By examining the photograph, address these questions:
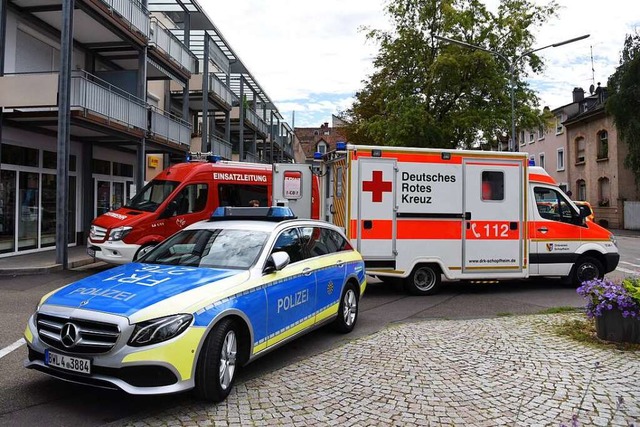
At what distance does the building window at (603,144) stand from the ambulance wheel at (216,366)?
1526 inches

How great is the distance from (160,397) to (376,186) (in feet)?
18.9

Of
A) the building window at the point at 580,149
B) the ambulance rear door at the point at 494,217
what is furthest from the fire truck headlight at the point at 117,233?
the building window at the point at 580,149

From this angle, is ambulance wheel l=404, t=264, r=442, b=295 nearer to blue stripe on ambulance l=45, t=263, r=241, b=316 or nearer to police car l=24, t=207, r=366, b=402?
police car l=24, t=207, r=366, b=402

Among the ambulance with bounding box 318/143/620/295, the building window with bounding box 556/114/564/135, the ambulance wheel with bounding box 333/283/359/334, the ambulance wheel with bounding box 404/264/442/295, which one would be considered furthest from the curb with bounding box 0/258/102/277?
the building window with bounding box 556/114/564/135

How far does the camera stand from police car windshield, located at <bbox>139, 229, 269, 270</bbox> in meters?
4.91

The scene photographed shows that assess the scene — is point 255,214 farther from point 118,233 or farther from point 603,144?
point 603,144

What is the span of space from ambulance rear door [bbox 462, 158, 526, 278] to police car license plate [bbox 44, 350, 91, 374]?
7287 millimetres

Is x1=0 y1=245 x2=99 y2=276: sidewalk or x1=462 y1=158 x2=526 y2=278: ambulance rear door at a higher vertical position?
x1=462 y1=158 x2=526 y2=278: ambulance rear door

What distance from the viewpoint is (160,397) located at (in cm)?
418

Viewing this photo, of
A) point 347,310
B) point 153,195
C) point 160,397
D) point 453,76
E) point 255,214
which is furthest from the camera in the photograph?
point 453,76

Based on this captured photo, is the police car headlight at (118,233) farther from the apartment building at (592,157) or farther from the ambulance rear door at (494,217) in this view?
the apartment building at (592,157)

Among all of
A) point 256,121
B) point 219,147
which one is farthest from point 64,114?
point 256,121

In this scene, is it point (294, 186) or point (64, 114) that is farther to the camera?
point (64, 114)

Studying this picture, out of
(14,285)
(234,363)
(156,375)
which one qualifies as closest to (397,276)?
(234,363)
